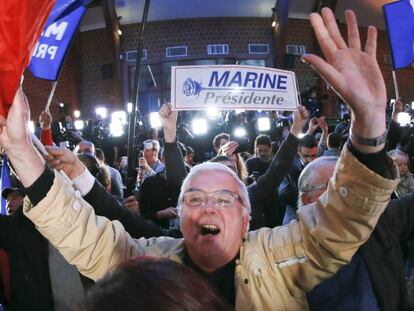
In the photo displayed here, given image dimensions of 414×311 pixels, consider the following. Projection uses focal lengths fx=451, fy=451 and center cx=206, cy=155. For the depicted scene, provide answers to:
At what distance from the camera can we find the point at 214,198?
1541 mm

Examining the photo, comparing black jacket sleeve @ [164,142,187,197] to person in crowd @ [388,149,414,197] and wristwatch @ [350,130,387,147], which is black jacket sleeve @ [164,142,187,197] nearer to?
person in crowd @ [388,149,414,197]

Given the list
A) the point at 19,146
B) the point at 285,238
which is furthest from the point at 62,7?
the point at 285,238

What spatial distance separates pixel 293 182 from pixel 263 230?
2159 millimetres

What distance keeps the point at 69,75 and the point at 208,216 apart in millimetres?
16292

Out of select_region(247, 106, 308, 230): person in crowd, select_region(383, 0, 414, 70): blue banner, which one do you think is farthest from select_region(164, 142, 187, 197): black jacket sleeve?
select_region(383, 0, 414, 70): blue banner

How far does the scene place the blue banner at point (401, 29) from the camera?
4191 mm

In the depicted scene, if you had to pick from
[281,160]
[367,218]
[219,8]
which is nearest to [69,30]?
[281,160]

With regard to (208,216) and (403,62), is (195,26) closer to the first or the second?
(403,62)

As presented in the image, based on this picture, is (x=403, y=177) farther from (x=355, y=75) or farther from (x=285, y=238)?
(x=355, y=75)

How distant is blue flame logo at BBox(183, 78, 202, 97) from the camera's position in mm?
3357

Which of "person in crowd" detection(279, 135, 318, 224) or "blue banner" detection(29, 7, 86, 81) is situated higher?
"blue banner" detection(29, 7, 86, 81)

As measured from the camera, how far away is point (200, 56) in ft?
53.6

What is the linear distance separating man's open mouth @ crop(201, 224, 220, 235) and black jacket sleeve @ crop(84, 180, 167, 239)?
24.4 inches

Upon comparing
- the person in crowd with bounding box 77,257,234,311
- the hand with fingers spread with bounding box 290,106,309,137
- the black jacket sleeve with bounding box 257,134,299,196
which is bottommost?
the black jacket sleeve with bounding box 257,134,299,196
